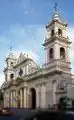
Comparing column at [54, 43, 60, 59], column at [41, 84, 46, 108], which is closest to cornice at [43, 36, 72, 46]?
column at [54, 43, 60, 59]

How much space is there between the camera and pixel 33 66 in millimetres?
55875

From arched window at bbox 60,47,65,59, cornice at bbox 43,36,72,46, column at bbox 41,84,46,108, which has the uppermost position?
cornice at bbox 43,36,72,46

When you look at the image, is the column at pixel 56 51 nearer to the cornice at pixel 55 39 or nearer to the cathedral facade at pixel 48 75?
the cathedral facade at pixel 48 75

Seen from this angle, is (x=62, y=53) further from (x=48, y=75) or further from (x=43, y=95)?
(x=43, y=95)

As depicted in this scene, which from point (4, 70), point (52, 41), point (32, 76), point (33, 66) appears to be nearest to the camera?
point (52, 41)

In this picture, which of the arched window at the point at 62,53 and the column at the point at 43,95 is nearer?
the column at the point at 43,95

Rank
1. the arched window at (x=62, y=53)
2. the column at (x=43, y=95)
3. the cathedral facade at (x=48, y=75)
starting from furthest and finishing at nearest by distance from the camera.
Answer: the arched window at (x=62, y=53)
the column at (x=43, y=95)
the cathedral facade at (x=48, y=75)

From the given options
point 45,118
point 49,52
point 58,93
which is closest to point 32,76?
point 49,52

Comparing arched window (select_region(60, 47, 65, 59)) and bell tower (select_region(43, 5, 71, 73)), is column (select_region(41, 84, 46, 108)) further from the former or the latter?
arched window (select_region(60, 47, 65, 59))

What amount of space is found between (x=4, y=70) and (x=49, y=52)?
67.4ft

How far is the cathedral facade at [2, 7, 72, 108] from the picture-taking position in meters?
44.5

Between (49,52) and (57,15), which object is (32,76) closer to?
(49,52)

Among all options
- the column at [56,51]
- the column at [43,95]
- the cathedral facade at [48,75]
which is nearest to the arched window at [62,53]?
the cathedral facade at [48,75]

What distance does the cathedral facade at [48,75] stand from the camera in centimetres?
4453
